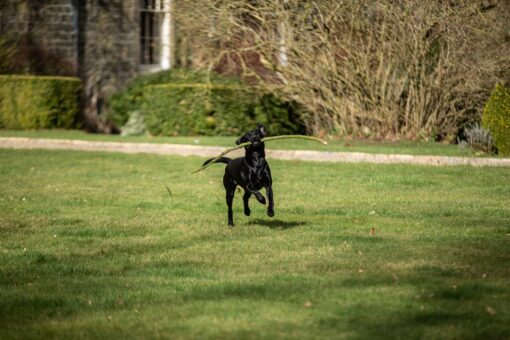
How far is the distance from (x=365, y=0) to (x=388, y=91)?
2.01 m

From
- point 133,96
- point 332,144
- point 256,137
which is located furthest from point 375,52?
point 256,137

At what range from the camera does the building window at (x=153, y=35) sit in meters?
30.1

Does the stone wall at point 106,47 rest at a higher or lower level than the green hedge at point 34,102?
higher

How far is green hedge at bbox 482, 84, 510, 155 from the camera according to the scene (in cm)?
1791

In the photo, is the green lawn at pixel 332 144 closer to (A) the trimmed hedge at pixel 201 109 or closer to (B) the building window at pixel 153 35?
(A) the trimmed hedge at pixel 201 109

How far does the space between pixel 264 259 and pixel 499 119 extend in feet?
33.5

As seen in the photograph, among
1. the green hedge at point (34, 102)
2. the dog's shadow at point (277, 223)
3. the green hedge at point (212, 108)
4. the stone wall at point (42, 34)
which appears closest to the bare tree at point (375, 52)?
the green hedge at point (212, 108)

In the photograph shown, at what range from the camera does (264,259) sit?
28.6 ft

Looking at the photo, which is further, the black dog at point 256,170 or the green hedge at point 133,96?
the green hedge at point 133,96

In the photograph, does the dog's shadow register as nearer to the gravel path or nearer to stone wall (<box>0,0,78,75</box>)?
the gravel path

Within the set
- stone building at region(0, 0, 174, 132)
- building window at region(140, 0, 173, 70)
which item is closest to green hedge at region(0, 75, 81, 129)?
stone building at region(0, 0, 174, 132)

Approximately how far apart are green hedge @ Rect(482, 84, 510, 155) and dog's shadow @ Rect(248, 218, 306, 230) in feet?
25.4

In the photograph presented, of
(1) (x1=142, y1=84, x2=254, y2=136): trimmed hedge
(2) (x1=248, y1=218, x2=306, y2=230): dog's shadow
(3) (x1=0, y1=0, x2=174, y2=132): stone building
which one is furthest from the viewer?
(3) (x1=0, y1=0, x2=174, y2=132): stone building

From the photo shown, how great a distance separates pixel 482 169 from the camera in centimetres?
1603
